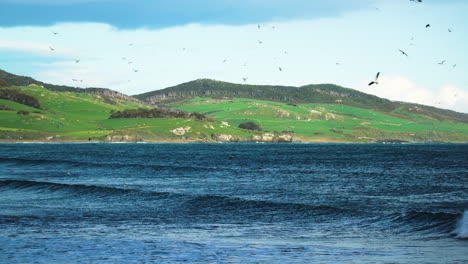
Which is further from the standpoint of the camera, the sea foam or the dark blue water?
the sea foam

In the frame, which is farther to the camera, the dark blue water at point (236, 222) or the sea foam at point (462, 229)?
the sea foam at point (462, 229)

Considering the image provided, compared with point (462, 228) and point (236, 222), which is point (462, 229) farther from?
point (236, 222)

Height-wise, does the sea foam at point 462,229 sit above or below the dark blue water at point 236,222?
above

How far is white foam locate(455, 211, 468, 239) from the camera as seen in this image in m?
28.7

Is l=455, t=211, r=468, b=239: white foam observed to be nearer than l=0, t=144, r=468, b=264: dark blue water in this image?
No

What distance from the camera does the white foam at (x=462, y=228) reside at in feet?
94.0

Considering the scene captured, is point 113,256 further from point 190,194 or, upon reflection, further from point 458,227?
point 190,194

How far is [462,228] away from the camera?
30.3 metres

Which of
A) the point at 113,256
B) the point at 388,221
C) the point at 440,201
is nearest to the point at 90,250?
the point at 113,256

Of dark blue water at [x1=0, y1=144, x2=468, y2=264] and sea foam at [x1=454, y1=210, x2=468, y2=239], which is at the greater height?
sea foam at [x1=454, y1=210, x2=468, y2=239]

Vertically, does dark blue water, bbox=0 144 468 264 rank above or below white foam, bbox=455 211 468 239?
below

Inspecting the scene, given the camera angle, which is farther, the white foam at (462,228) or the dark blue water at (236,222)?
the white foam at (462,228)

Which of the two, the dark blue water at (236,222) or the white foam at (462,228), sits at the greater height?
the white foam at (462,228)

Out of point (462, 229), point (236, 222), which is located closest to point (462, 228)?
point (462, 229)
